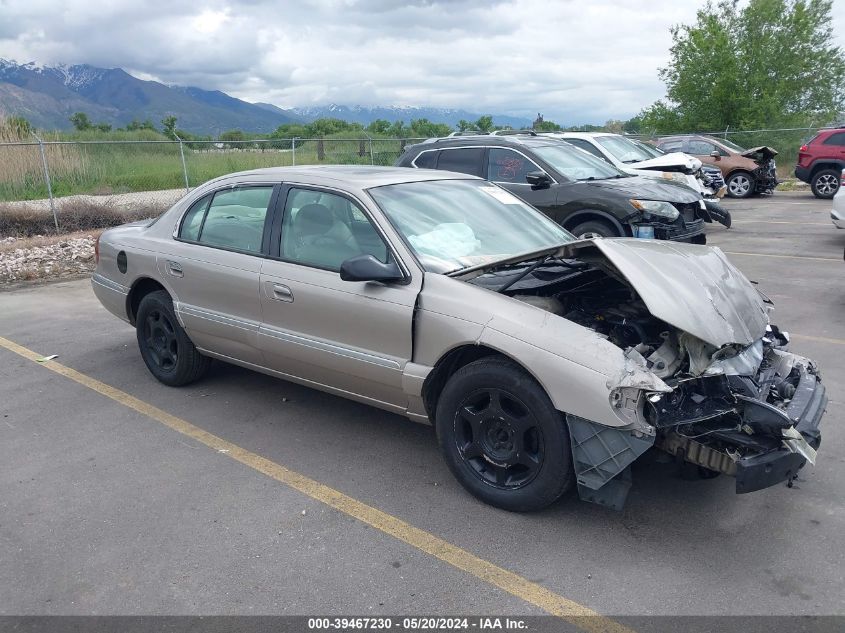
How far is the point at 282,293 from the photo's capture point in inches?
174

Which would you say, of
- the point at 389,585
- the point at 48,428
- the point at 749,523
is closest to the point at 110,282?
the point at 48,428

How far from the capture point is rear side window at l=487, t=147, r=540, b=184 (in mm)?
9469

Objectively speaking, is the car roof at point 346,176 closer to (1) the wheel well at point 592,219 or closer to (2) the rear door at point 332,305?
(2) the rear door at point 332,305

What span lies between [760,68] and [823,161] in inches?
575

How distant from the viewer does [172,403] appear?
518cm


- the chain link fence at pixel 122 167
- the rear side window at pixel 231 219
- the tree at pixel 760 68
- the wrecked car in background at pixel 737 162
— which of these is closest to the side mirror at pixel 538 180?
the rear side window at pixel 231 219

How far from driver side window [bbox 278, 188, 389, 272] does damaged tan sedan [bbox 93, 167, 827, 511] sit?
13mm

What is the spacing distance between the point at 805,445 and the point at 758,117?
30.3m

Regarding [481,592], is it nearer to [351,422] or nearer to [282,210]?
[351,422]

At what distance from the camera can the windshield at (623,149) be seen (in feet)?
41.5

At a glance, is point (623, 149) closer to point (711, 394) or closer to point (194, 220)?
point (194, 220)

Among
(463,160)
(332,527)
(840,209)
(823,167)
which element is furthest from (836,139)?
(332,527)

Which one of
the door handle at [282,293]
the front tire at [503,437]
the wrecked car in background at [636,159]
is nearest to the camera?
the front tire at [503,437]

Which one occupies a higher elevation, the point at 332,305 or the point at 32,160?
the point at 332,305
